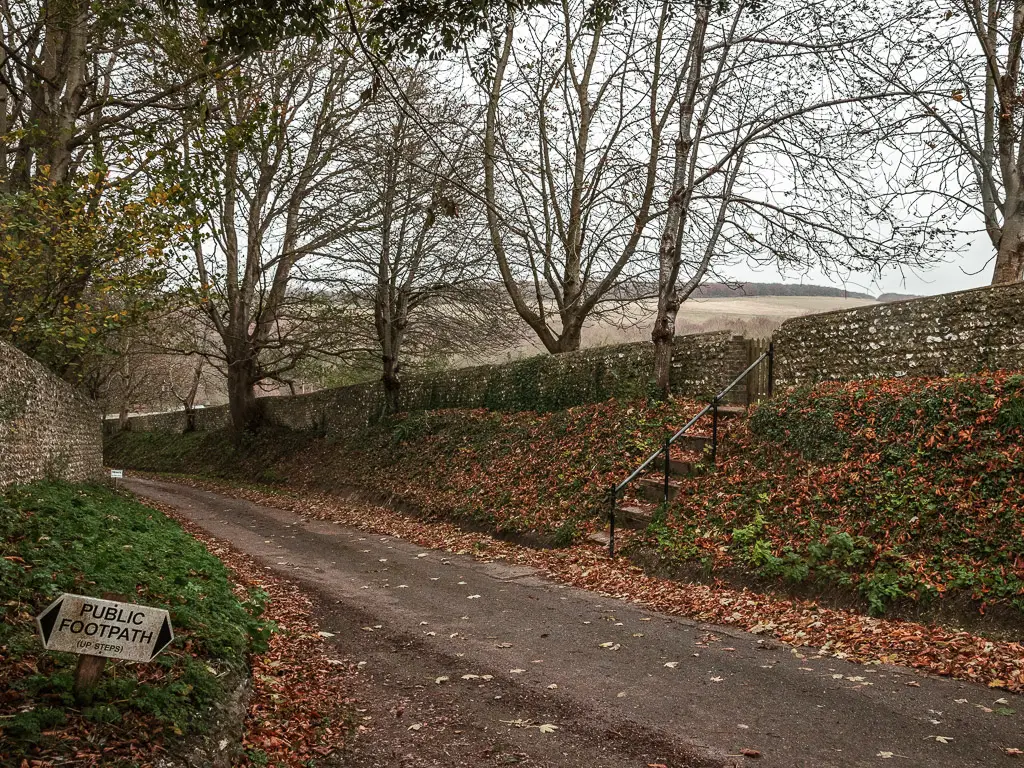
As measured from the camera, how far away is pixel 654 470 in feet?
38.7

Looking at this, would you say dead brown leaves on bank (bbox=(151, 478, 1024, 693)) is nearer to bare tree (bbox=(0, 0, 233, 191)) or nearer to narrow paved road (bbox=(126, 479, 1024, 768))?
narrow paved road (bbox=(126, 479, 1024, 768))

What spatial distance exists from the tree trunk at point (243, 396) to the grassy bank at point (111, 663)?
15.2 m

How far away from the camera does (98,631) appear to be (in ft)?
11.9

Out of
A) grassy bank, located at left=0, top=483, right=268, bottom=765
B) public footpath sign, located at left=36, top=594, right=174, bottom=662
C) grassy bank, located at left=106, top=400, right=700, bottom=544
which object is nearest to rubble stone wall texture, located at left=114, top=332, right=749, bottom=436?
grassy bank, located at left=106, top=400, right=700, bottom=544

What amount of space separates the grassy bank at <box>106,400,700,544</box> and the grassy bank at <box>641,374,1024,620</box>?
2174 millimetres

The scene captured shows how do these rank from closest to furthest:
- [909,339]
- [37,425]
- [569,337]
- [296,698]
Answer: [296,698], [909,339], [37,425], [569,337]

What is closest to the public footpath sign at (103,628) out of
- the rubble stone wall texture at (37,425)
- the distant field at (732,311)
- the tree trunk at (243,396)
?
the rubble stone wall texture at (37,425)

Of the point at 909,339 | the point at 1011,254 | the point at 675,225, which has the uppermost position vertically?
the point at 675,225

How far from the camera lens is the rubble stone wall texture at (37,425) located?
10203mm

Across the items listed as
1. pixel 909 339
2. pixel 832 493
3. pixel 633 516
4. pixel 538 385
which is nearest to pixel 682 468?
pixel 633 516

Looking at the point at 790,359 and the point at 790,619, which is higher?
the point at 790,359

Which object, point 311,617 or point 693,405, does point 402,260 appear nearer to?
point 693,405

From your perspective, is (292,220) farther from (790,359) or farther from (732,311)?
(732,311)

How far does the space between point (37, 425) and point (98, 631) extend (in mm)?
9935
